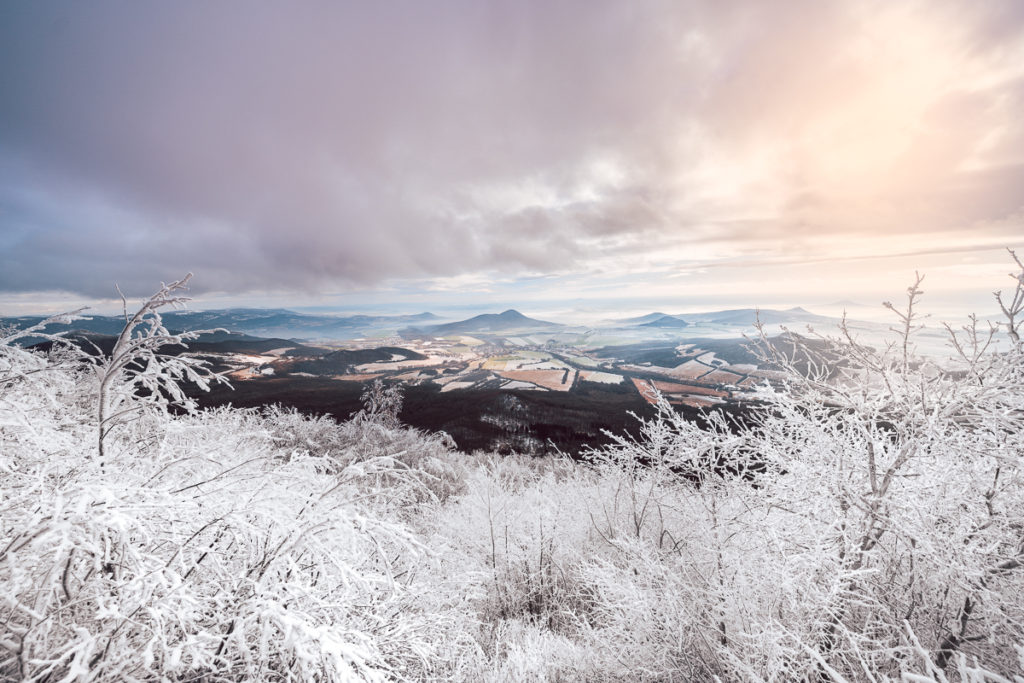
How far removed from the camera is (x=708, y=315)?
198 m

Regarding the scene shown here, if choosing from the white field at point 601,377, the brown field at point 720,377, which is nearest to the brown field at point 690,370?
the brown field at point 720,377

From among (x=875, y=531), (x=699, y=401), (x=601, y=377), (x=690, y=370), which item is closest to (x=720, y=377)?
(x=690, y=370)

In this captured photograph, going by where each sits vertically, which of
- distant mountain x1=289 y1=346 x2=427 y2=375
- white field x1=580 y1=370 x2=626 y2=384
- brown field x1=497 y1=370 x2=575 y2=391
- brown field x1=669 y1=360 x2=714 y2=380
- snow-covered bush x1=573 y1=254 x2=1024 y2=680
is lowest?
white field x1=580 y1=370 x2=626 y2=384

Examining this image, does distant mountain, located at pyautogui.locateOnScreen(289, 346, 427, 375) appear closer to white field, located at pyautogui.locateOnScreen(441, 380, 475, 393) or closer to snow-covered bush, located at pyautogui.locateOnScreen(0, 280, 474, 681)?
white field, located at pyautogui.locateOnScreen(441, 380, 475, 393)

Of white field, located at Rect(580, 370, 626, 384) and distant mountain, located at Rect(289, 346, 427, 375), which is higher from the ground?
distant mountain, located at Rect(289, 346, 427, 375)

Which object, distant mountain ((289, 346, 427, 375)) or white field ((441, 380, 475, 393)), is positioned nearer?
white field ((441, 380, 475, 393))

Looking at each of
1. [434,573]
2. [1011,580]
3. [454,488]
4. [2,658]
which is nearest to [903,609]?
[1011,580]

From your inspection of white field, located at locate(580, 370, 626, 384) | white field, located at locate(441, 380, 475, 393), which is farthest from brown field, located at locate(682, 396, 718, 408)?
white field, located at locate(441, 380, 475, 393)

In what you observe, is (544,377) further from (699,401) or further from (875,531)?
(875,531)

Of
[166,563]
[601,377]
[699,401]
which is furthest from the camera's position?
[601,377]

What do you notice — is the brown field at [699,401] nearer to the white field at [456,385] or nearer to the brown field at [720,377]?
the brown field at [720,377]

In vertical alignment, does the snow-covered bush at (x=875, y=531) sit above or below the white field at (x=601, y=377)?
above

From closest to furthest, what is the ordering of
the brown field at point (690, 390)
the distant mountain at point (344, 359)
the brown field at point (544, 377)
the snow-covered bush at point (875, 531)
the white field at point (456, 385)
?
1. the snow-covered bush at point (875, 531)
2. the brown field at point (690, 390)
3. the white field at point (456, 385)
4. the distant mountain at point (344, 359)
5. the brown field at point (544, 377)

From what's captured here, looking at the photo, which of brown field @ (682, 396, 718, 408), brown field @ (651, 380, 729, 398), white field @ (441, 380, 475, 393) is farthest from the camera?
white field @ (441, 380, 475, 393)
